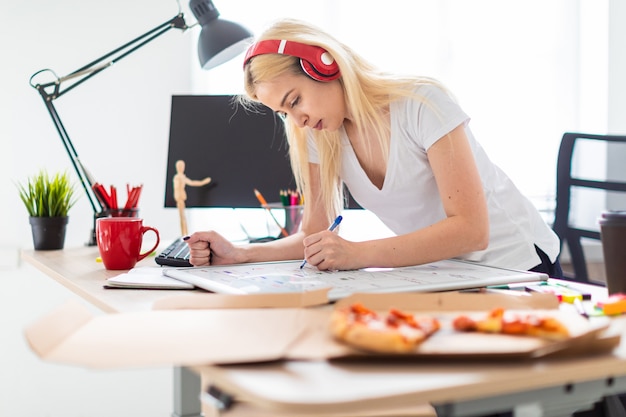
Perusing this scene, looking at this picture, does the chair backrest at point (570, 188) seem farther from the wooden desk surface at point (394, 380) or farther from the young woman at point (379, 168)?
the wooden desk surface at point (394, 380)

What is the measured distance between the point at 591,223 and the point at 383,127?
1974 millimetres

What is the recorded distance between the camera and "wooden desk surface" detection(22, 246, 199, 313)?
1.01 meters

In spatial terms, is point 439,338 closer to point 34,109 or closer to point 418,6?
point 34,109

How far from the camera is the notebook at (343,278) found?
103cm

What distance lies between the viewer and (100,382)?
95.3 inches

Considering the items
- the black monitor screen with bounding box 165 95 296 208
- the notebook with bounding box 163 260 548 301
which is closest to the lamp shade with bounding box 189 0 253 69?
the black monitor screen with bounding box 165 95 296 208

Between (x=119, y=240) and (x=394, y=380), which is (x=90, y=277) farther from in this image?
(x=394, y=380)

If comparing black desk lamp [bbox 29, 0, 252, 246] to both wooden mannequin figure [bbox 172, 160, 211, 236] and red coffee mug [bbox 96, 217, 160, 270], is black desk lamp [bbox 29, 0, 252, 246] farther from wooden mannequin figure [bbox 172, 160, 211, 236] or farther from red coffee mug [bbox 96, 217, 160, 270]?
red coffee mug [bbox 96, 217, 160, 270]

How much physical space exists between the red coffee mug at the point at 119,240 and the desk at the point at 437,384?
78 cm

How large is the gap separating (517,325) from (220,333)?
11.6 inches

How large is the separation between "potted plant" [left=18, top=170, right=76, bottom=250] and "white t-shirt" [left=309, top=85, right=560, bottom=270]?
72 cm

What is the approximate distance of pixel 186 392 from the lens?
1029mm

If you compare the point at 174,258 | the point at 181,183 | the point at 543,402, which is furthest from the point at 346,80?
the point at 543,402

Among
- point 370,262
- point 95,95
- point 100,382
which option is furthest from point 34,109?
point 370,262
